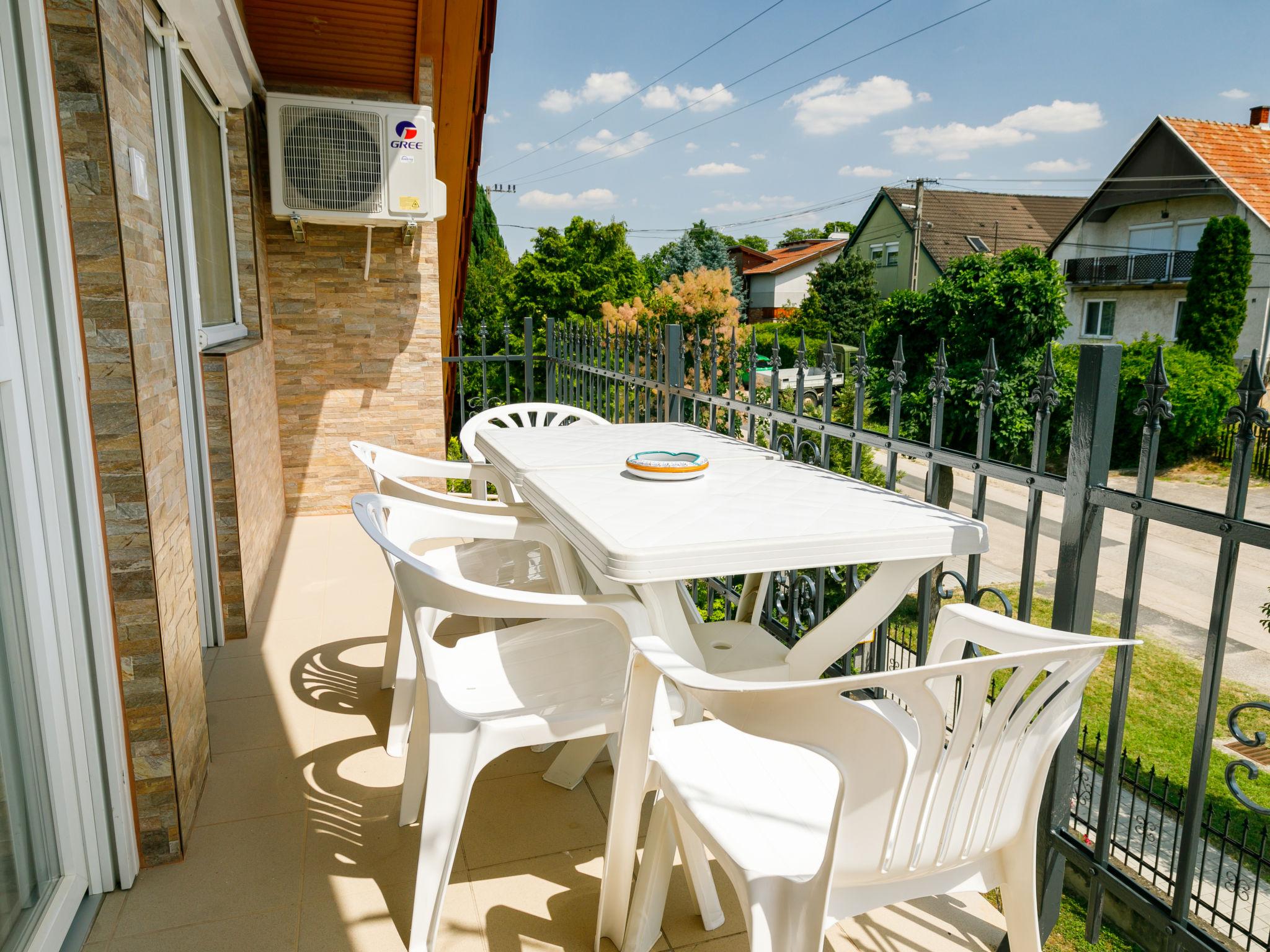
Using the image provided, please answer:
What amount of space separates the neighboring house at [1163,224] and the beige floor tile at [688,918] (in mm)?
18978

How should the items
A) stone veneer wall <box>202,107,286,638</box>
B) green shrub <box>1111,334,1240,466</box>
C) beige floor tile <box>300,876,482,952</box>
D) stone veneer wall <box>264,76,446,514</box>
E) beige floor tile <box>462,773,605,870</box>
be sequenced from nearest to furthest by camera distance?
beige floor tile <box>300,876,482,952</box> < beige floor tile <box>462,773,605,870</box> < stone veneer wall <box>202,107,286,638</box> < stone veneer wall <box>264,76,446,514</box> < green shrub <box>1111,334,1240,466</box>

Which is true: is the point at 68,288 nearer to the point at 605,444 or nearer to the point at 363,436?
the point at 605,444

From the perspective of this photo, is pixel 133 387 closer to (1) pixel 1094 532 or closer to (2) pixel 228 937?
(2) pixel 228 937

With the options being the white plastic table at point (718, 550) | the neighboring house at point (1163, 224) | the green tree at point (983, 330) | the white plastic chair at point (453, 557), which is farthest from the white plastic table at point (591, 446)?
the neighboring house at point (1163, 224)

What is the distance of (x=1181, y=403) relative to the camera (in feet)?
40.6

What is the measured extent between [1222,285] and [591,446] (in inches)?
686

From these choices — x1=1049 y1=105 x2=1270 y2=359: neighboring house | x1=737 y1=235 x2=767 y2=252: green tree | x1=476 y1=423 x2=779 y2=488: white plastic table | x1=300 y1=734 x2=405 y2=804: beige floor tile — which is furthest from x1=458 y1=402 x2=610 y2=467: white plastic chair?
x1=737 y1=235 x2=767 y2=252: green tree

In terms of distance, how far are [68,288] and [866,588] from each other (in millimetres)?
1658

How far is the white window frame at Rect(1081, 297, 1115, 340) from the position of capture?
20.9 metres

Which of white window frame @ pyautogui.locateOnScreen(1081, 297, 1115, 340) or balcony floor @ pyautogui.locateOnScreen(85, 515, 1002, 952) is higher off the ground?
white window frame @ pyautogui.locateOnScreen(1081, 297, 1115, 340)

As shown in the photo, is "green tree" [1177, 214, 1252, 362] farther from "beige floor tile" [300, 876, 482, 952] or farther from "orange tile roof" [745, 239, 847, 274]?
"orange tile roof" [745, 239, 847, 274]

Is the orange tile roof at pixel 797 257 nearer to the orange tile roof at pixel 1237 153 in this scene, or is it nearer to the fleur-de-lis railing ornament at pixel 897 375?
the orange tile roof at pixel 1237 153

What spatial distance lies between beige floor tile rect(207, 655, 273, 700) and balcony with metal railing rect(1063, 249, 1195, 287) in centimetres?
2034

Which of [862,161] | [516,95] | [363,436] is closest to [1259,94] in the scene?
[862,161]
